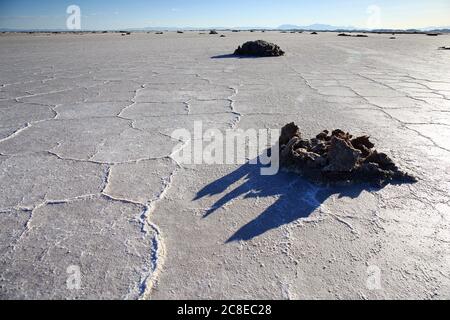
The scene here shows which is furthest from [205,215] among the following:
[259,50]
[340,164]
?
[259,50]

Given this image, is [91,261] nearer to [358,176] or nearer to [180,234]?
[180,234]

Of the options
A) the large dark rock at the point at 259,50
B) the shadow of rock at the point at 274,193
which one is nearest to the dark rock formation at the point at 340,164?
the shadow of rock at the point at 274,193

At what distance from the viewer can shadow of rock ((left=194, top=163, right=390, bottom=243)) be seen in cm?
150

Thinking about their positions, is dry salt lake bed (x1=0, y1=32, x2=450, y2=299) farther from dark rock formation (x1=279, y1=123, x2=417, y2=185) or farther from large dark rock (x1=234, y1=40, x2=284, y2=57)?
large dark rock (x1=234, y1=40, x2=284, y2=57)

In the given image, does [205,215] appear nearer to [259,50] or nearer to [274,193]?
[274,193]

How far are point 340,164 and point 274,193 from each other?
1.28ft

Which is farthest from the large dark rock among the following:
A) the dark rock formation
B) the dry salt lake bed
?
the dark rock formation

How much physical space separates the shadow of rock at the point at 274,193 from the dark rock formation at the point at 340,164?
0.06 m

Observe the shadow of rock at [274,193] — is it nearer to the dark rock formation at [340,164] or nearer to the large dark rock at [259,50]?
the dark rock formation at [340,164]

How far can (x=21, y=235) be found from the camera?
144cm

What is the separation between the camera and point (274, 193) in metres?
1.75

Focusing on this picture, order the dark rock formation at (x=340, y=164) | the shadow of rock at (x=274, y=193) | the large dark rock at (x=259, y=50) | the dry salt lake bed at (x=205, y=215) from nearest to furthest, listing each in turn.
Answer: the dry salt lake bed at (x=205, y=215)
the shadow of rock at (x=274, y=193)
the dark rock formation at (x=340, y=164)
the large dark rock at (x=259, y=50)

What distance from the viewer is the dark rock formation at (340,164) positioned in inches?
72.2

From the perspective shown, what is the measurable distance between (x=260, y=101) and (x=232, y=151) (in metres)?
1.45
